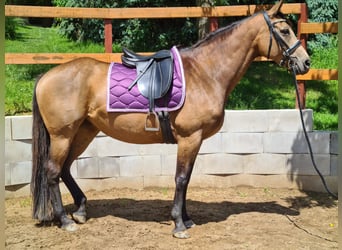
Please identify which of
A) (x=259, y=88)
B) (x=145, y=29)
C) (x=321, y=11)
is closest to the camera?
(x=259, y=88)

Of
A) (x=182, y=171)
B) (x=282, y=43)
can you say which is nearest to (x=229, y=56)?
(x=282, y=43)

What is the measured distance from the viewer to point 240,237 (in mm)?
3658

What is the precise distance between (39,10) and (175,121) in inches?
A: 94.5

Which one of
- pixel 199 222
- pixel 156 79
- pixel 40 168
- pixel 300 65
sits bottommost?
pixel 199 222

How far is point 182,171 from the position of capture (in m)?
3.70

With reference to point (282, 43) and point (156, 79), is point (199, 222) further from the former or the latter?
point (282, 43)

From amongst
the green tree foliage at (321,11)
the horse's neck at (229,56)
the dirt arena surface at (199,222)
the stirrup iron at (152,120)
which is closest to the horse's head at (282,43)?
the horse's neck at (229,56)

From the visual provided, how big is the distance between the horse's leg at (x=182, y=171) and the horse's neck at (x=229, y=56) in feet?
1.75

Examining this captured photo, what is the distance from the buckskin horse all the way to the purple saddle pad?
0.05 metres

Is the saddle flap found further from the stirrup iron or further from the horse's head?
the horse's head

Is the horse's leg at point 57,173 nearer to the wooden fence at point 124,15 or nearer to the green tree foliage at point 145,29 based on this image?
the wooden fence at point 124,15

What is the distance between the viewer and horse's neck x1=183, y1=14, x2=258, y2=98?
148 inches

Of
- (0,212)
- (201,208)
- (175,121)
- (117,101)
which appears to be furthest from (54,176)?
(0,212)

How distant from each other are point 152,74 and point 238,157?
1904mm
